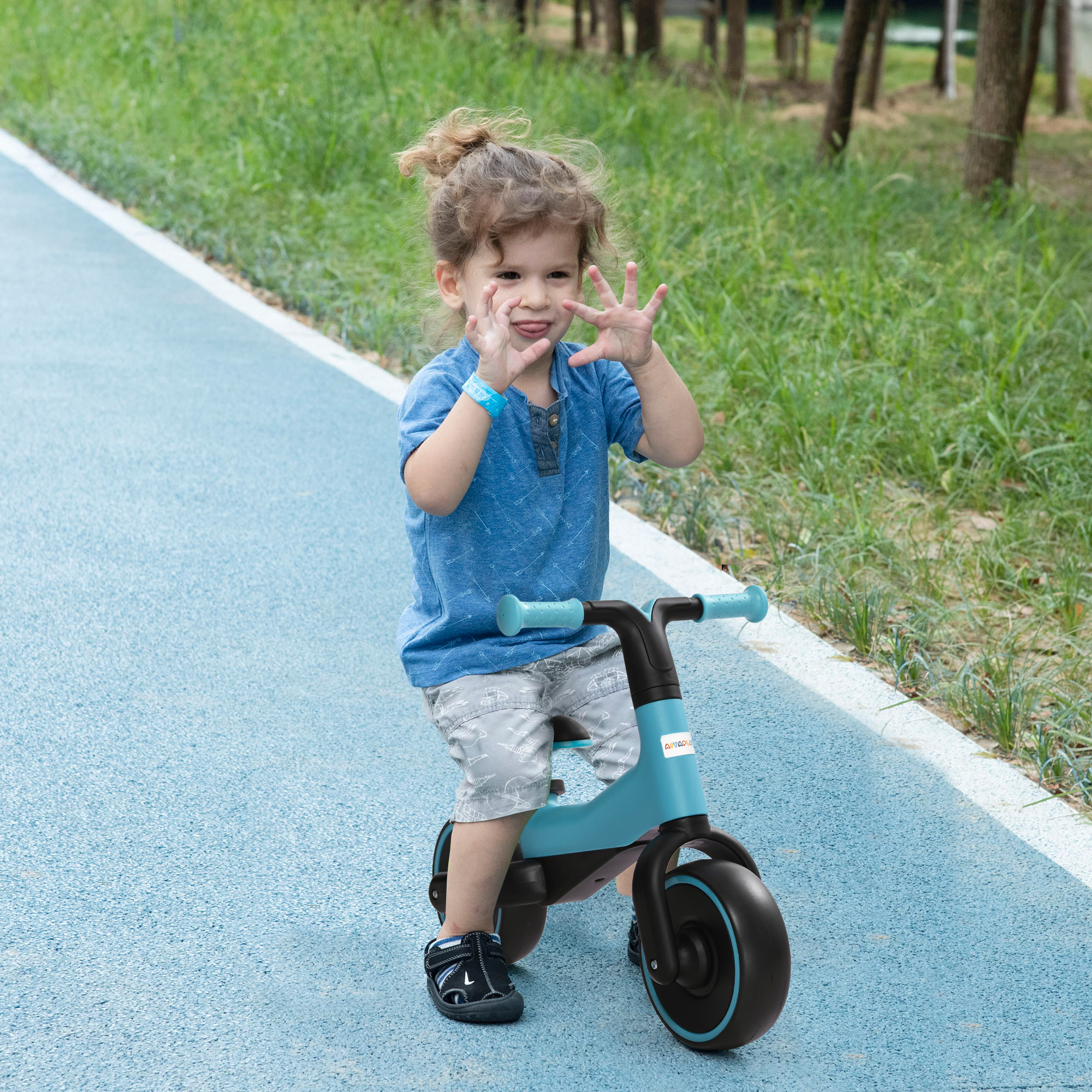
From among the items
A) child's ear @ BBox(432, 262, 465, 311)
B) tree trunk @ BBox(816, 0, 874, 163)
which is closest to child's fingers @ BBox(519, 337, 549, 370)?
child's ear @ BBox(432, 262, 465, 311)

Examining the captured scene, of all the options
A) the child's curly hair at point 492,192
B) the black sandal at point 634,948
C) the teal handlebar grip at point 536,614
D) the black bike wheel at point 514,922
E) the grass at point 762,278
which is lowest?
the grass at point 762,278

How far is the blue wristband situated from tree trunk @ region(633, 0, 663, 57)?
1562 centimetres

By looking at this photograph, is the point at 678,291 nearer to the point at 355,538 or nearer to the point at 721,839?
the point at 355,538

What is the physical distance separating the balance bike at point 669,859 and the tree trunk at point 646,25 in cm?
1578

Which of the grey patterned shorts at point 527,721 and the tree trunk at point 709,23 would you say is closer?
the grey patterned shorts at point 527,721

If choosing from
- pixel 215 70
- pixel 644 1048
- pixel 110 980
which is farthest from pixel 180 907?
pixel 215 70

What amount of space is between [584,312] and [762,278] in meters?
5.18

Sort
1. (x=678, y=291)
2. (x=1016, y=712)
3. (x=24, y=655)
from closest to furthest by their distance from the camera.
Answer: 1. (x=1016, y=712)
2. (x=24, y=655)
3. (x=678, y=291)

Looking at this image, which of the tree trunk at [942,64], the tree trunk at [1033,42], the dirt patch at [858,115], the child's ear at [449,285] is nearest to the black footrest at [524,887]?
the child's ear at [449,285]

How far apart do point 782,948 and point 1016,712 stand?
151 centimetres

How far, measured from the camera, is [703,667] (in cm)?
375

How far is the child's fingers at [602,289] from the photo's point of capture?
227 cm

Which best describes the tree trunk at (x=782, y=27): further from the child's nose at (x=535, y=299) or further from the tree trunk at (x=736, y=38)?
the child's nose at (x=535, y=299)

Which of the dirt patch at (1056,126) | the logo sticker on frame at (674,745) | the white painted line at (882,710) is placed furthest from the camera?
the dirt patch at (1056,126)
